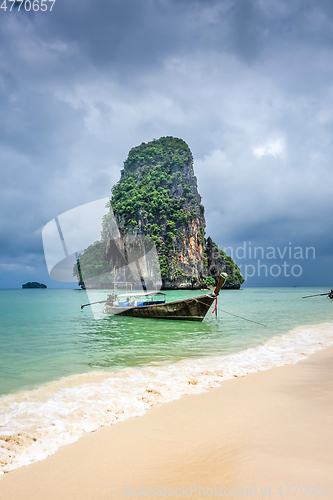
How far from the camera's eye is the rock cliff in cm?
5984

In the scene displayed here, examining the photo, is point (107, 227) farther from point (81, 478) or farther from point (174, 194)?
point (81, 478)

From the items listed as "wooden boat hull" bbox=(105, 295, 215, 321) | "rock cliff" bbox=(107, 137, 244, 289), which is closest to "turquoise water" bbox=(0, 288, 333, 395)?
"wooden boat hull" bbox=(105, 295, 215, 321)

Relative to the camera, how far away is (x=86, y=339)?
1018 cm

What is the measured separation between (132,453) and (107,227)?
6434 centimetres

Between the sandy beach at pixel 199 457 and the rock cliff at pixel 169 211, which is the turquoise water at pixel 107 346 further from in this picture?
the rock cliff at pixel 169 211

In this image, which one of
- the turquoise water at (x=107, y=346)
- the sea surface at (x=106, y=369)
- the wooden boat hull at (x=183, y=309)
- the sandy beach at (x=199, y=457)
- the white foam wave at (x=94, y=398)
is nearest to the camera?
the sandy beach at (x=199, y=457)

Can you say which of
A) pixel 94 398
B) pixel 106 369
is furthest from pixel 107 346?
pixel 94 398

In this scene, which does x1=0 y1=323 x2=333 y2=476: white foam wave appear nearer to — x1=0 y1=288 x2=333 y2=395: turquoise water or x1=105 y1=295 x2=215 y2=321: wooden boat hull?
x1=0 y1=288 x2=333 y2=395: turquoise water

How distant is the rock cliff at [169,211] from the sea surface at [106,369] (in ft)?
158

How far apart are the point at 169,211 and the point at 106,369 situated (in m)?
57.4

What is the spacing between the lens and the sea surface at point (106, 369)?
134 inches

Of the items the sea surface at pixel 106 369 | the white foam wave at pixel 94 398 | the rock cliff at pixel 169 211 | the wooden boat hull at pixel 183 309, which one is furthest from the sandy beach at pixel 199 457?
the rock cliff at pixel 169 211

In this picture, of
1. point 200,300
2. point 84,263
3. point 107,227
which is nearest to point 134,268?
point 107,227

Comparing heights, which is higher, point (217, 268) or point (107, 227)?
point (107, 227)
